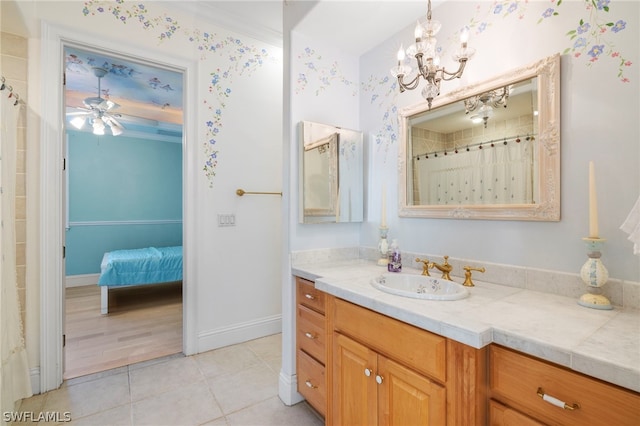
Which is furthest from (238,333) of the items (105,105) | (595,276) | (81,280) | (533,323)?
(81,280)

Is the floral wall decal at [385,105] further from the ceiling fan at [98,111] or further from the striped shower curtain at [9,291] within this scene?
the ceiling fan at [98,111]

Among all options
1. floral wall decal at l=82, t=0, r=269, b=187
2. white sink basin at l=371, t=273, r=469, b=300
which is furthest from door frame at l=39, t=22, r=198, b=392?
white sink basin at l=371, t=273, r=469, b=300

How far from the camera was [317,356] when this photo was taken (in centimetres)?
170

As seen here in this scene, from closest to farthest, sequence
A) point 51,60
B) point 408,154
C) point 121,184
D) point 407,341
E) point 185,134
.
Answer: point 407,341 < point 408,154 < point 51,60 < point 185,134 < point 121,184

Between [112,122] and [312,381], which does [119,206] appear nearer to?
[112,122]

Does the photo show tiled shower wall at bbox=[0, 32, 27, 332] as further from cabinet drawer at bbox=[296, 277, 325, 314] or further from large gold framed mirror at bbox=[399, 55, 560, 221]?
large gold framed mirror at bbox=[399, 55, 560, 221]

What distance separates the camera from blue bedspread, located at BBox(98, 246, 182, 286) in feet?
11.5

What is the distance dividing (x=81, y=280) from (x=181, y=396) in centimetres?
396

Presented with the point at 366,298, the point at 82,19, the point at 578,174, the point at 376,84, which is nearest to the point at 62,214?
the point at 82,19

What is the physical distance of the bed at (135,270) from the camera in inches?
137

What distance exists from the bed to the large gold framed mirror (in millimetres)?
3220

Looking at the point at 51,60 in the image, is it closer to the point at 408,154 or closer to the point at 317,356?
the point at 408,154

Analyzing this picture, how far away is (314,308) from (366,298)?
0.56 metres

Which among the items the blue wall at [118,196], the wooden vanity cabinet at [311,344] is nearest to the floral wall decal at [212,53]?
the wooden vanity cabinet at [311,344]
